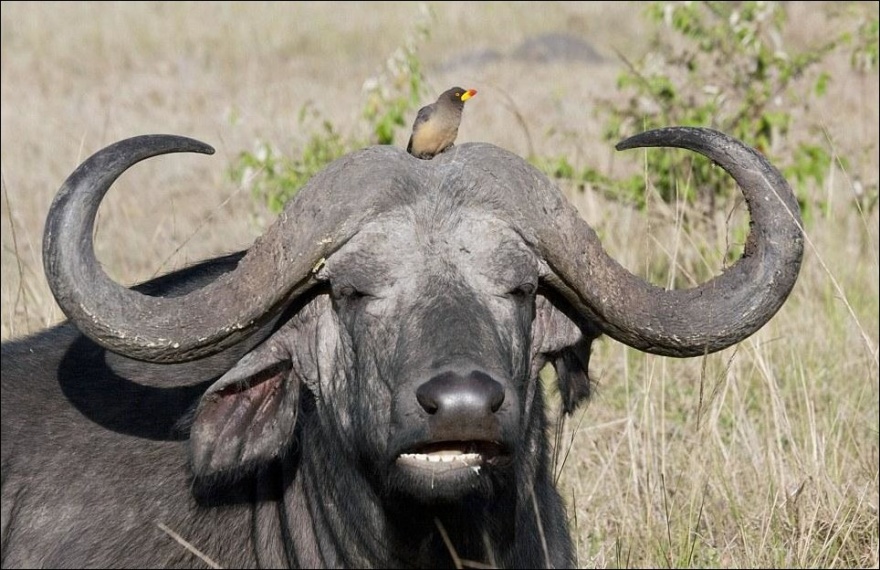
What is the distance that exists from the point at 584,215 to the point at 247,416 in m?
5.56

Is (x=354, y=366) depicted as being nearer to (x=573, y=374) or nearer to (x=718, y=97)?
(x=573, y=374)

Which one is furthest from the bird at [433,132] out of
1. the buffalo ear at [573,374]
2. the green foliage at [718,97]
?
the green foliage at [718,97]

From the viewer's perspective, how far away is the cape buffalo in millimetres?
3758

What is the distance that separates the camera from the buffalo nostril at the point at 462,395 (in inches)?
137

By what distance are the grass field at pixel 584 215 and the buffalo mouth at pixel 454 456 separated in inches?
44.6

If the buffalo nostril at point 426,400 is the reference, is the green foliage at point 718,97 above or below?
above

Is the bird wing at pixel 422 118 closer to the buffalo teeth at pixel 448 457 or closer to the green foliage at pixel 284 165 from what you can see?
the buffalo teeth at pixel 448 457

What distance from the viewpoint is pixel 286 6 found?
85.1 feet

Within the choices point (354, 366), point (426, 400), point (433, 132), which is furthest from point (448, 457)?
point (433, 132)

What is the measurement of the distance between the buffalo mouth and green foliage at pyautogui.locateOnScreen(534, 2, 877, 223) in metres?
5.02

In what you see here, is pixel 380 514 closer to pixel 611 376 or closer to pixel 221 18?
pixel 611 376

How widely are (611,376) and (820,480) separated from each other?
219 cm

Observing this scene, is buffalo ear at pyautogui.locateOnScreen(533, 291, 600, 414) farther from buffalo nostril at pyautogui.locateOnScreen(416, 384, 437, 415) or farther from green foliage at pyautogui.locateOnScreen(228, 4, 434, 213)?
green foliage at pyautogui.locateOnScreen(228, 4, 434, 213)

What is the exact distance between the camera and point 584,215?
9.52 meters
